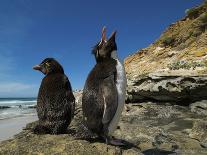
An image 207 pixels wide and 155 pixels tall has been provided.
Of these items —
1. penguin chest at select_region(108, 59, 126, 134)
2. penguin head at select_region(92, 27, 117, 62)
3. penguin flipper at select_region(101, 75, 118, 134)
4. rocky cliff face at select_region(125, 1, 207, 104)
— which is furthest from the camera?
rocky cliff face at select_region(125, 1, 207, 104)

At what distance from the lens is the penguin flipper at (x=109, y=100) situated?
18.9 feet

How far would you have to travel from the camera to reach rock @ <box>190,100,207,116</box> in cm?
914

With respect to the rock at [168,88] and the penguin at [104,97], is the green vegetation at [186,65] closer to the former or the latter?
the rock at [168,88]

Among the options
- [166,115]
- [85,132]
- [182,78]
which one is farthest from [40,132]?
[182,78]

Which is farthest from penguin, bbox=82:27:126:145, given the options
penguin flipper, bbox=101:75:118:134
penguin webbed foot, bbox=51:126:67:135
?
penguin webbed foot, bbox=51:126:67:135

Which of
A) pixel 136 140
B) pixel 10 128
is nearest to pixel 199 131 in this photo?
pixel 136 140

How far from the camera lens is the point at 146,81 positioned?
37.1ft

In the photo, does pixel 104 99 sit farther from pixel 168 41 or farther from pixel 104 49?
pixel 168 41

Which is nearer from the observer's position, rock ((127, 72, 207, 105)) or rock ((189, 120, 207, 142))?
rock ((189, 120, 207, 142))

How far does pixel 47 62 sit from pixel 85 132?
2262 millimetres

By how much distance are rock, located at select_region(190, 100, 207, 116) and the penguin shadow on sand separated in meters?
3.88

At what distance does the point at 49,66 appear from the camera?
7.39 meters

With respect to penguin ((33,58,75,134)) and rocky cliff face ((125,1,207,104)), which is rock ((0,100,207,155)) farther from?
rocky cliff face ((125,1,207,104))

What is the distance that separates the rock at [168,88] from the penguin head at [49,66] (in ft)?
13.5
